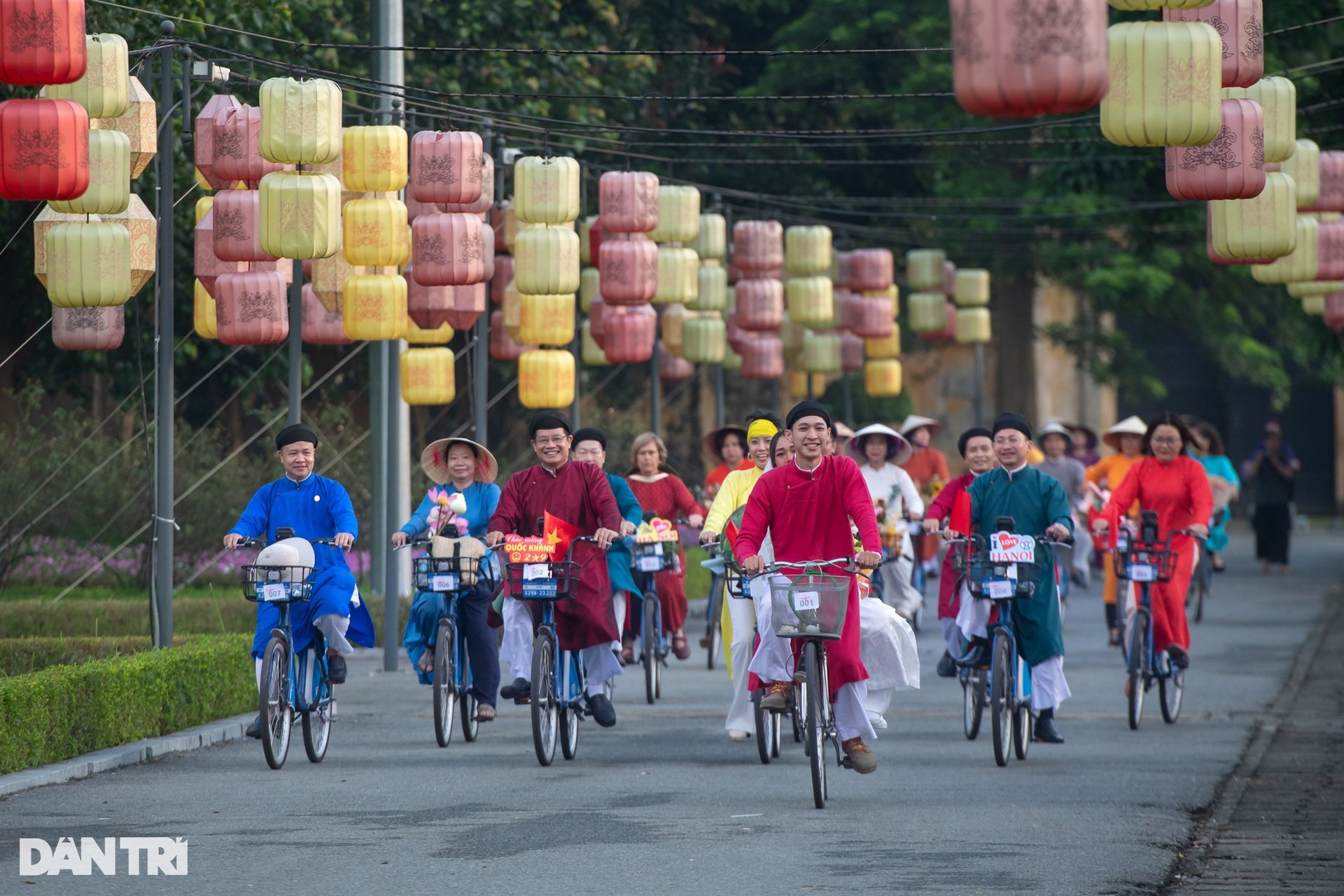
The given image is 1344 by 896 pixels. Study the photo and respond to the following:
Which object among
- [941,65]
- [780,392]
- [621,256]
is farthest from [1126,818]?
[780,392]

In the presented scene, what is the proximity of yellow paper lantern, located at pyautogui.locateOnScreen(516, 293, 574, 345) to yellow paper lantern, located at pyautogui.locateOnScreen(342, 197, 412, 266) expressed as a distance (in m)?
2.99

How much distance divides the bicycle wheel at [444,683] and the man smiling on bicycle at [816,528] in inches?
89.0

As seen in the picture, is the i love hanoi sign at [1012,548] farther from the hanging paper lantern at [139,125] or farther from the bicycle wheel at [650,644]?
the hanging paper lantern at [139,125]

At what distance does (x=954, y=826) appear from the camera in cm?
985

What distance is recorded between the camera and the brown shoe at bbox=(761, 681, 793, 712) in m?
11.0

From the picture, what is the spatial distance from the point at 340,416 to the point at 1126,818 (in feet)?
52.3

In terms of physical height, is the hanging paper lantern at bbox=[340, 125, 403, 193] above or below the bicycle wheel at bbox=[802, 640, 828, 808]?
above

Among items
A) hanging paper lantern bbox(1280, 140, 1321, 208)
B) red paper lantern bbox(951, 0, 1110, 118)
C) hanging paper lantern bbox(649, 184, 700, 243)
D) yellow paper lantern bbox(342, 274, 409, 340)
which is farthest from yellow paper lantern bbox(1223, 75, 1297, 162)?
hanging paper lantern bbox(649, 184, 700, 243)

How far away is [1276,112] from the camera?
555 inches

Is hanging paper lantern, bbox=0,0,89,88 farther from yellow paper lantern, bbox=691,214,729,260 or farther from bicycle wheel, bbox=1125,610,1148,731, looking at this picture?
yellow paper lantern, bbox=691,214,729,260

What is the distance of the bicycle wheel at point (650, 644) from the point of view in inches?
609

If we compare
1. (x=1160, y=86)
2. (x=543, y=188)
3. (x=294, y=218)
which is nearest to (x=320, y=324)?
(x=543, y=188)

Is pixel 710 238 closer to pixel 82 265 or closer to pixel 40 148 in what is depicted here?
pixel 82 265

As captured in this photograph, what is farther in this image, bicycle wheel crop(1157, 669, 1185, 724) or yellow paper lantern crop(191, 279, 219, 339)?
yellow paper lantern crop(191, 279, 219, 339)
